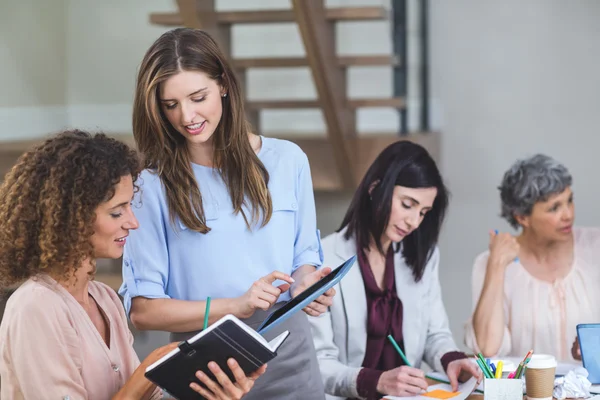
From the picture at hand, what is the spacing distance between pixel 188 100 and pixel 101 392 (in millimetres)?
614

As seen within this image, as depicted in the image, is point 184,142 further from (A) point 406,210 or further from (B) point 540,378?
(B) point 540,378

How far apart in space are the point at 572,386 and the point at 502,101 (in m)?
3.07

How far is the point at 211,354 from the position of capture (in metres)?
1.52

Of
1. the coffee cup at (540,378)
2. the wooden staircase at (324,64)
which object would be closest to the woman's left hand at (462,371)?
the coffee cup at (540,378)

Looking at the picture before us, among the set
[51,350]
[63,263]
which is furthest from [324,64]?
[51,350]

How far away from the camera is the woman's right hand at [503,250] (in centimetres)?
281

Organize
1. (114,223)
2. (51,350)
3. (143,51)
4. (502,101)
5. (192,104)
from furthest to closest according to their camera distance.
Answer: (143,51) → (502,101) → (192,104) → (114,223) → (51,350)

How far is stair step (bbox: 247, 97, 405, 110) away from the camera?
13.9 ft

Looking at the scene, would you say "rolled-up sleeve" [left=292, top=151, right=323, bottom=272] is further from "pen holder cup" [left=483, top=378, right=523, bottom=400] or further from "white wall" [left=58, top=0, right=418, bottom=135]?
"white wall" [left=58, top=0, right=418, bottom=135]

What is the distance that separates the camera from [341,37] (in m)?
5.45

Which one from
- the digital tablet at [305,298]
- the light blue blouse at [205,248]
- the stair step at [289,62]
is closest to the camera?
the digital tablet at [305,298]

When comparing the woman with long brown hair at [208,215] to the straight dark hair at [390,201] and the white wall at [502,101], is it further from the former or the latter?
the white wall at [502,101]

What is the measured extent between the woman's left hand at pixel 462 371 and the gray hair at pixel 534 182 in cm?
85

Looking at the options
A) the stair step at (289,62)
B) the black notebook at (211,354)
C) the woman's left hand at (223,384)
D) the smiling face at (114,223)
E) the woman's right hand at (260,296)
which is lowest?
the woman's left hand at (223,384)
